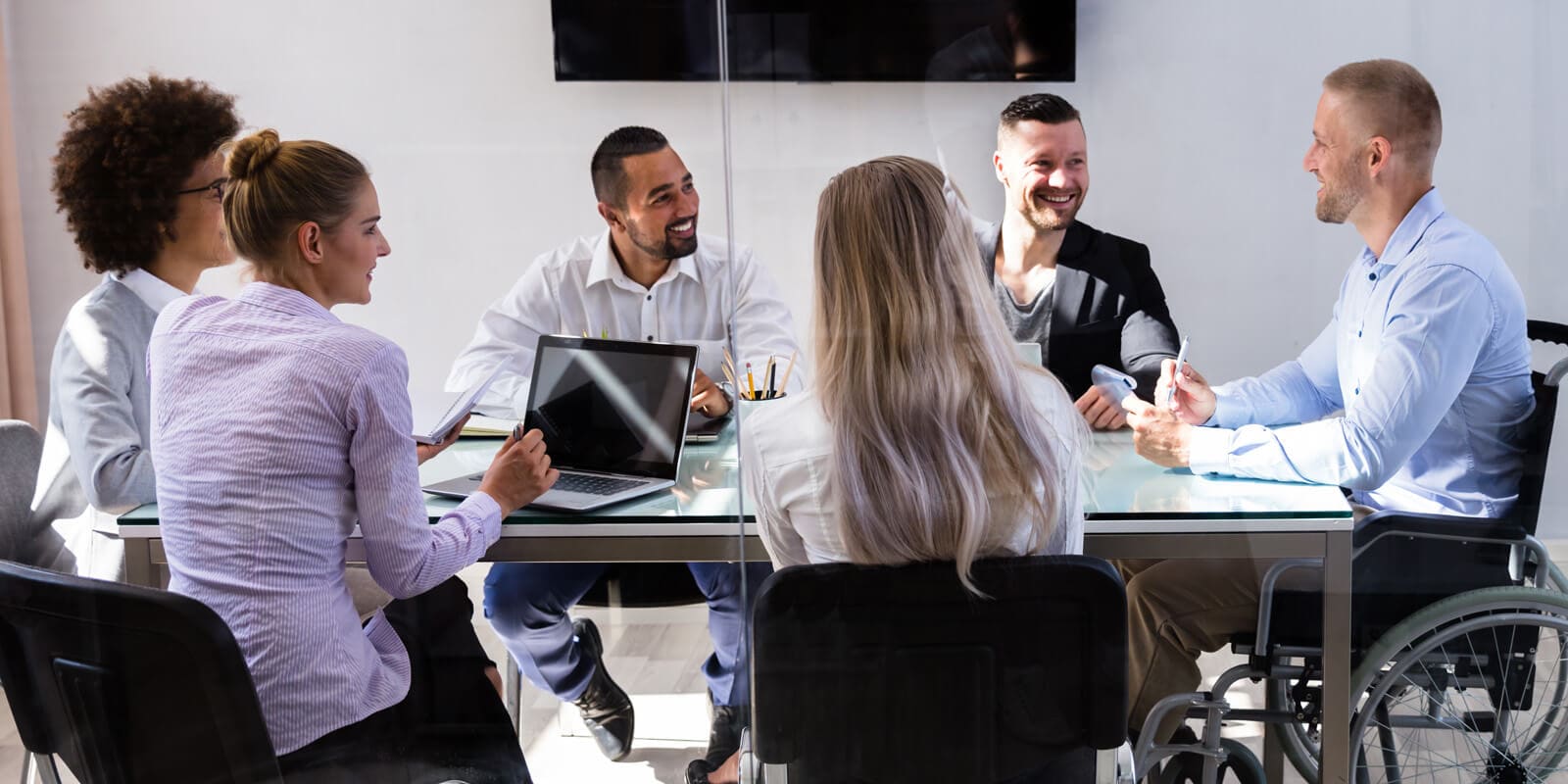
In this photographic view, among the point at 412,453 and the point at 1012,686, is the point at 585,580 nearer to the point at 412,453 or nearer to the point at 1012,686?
the point at 412,453

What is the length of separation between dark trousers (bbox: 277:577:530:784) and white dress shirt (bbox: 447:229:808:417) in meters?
0.36

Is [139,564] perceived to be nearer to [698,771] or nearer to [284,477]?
[284,477]

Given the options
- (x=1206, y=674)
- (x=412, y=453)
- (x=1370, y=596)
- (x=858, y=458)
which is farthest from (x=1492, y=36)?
(x=412, y=453)

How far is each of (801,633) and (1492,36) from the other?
1.36 meters

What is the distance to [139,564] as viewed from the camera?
5.97ft

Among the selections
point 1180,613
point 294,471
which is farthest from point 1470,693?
point 294,471

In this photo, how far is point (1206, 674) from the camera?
1.86 metres

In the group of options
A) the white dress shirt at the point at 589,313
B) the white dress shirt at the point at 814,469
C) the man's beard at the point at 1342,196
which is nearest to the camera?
the white dress shirt at the point at 814,469

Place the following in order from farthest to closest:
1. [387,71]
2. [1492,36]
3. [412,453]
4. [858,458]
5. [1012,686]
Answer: [387,71] → [1492,36] → [412,453] → [858,458] → [1012,686]

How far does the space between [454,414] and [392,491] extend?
0.44 m

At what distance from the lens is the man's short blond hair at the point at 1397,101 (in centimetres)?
177

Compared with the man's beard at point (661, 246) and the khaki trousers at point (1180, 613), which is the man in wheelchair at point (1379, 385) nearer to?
the khaki trousers at point (1180, 613)

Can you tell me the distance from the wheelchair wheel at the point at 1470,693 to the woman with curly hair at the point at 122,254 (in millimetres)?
1959

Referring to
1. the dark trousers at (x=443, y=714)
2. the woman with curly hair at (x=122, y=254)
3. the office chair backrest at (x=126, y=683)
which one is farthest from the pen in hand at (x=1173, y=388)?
the woman with curly hair at (x=122, y=254)
